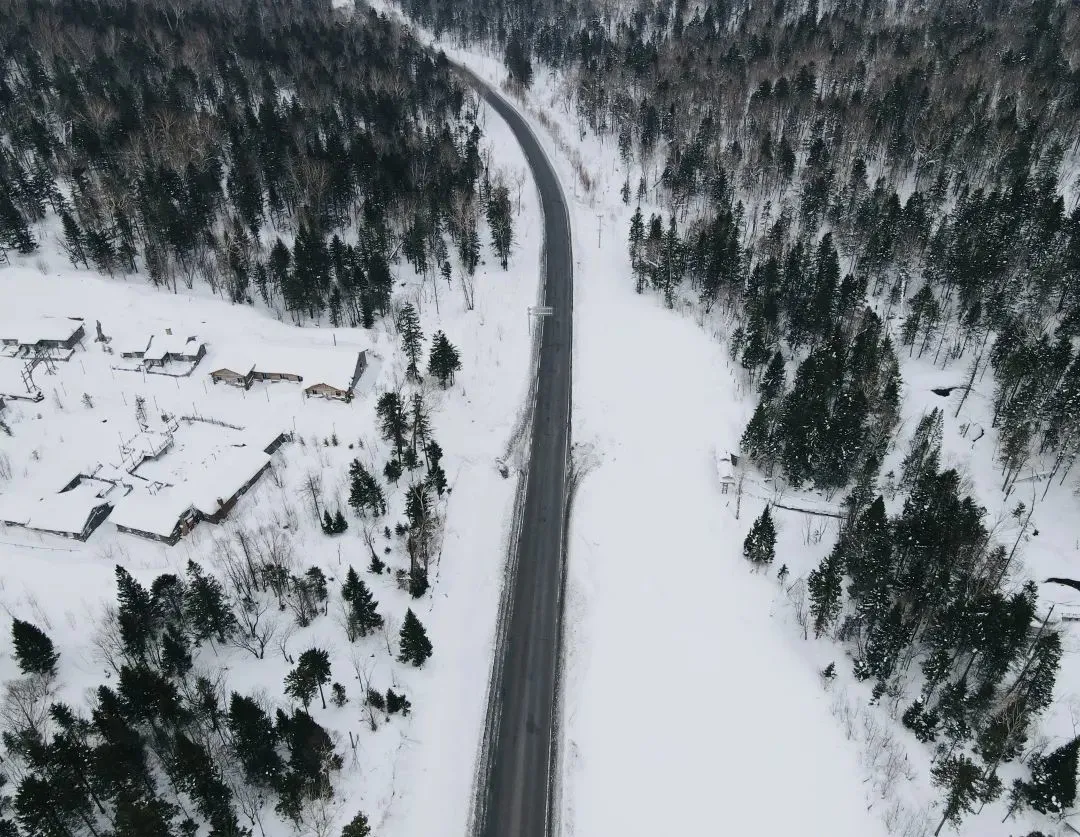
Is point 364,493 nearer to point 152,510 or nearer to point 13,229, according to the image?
point 152,510

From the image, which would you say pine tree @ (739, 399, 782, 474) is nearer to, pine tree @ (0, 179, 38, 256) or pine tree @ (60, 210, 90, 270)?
pine tree @ (60, 210, 90, 270)

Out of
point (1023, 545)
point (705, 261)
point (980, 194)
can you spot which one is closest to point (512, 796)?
point (1023, 545)

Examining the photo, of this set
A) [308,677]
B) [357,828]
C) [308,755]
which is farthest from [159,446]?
[357,828]

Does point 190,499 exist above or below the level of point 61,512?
above

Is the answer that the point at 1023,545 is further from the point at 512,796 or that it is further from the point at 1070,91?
the point at 1070,91

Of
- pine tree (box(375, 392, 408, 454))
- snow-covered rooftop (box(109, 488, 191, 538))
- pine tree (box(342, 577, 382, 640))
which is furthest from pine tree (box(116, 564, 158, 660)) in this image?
pine tree (box(375, 392, 408, 454))

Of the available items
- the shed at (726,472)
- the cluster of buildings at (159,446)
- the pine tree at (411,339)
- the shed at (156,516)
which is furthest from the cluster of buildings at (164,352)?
the shed at (726,472)

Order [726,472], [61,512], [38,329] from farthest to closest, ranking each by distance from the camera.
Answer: [38,329] < [726,472] < [61,512]
